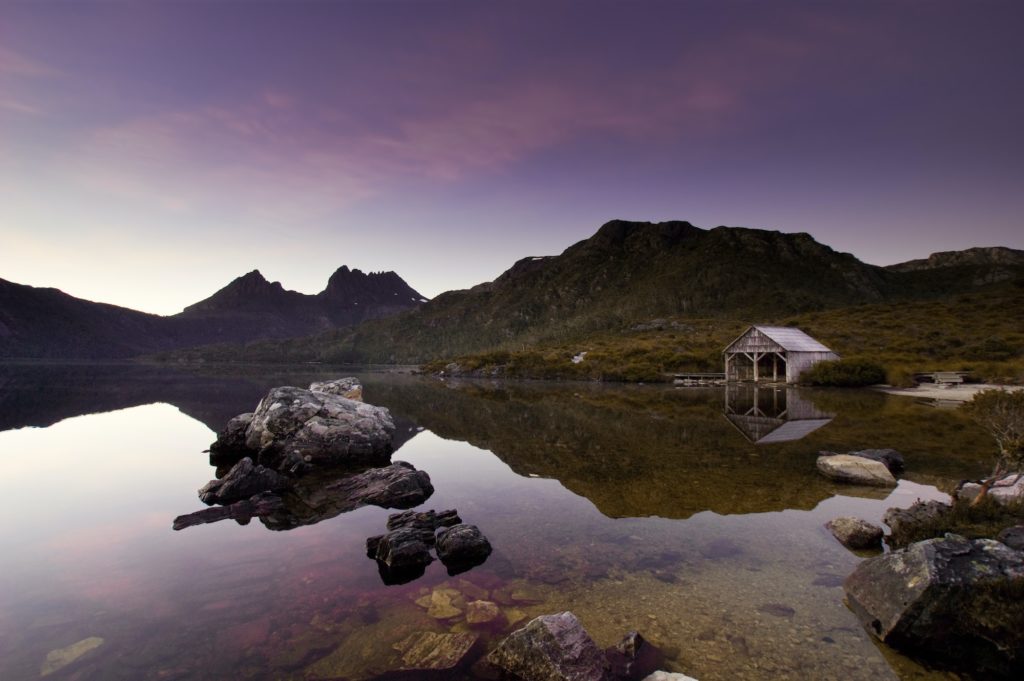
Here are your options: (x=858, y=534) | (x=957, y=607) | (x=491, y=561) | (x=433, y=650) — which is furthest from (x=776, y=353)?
(x=433, y=650)

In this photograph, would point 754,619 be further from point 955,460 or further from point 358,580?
point 955,460

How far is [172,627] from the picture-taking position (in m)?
6.68

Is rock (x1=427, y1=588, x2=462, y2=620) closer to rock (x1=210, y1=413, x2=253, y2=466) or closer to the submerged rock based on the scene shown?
the submerged rock

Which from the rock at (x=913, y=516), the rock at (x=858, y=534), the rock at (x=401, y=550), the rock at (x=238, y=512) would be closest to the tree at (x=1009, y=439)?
the rock at (x=913, y=516)

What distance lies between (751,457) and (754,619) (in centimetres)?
1128

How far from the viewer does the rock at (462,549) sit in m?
Result: 8.81

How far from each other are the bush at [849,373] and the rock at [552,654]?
165 ft

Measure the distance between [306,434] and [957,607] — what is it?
17436 millimetres

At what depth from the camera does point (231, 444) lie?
19328 millimetres

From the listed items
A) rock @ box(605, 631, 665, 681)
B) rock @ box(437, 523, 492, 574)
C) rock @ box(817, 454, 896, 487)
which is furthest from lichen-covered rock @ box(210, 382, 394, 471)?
rock @ box(817, 454, 896, 487)

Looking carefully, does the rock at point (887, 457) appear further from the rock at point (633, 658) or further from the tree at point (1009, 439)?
the rock at point (633, 658)

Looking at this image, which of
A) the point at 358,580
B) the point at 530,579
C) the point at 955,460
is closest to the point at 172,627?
the point at 358,580

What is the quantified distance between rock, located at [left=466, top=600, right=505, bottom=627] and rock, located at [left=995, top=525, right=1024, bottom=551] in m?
7.73

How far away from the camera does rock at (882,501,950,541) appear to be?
353 inches
